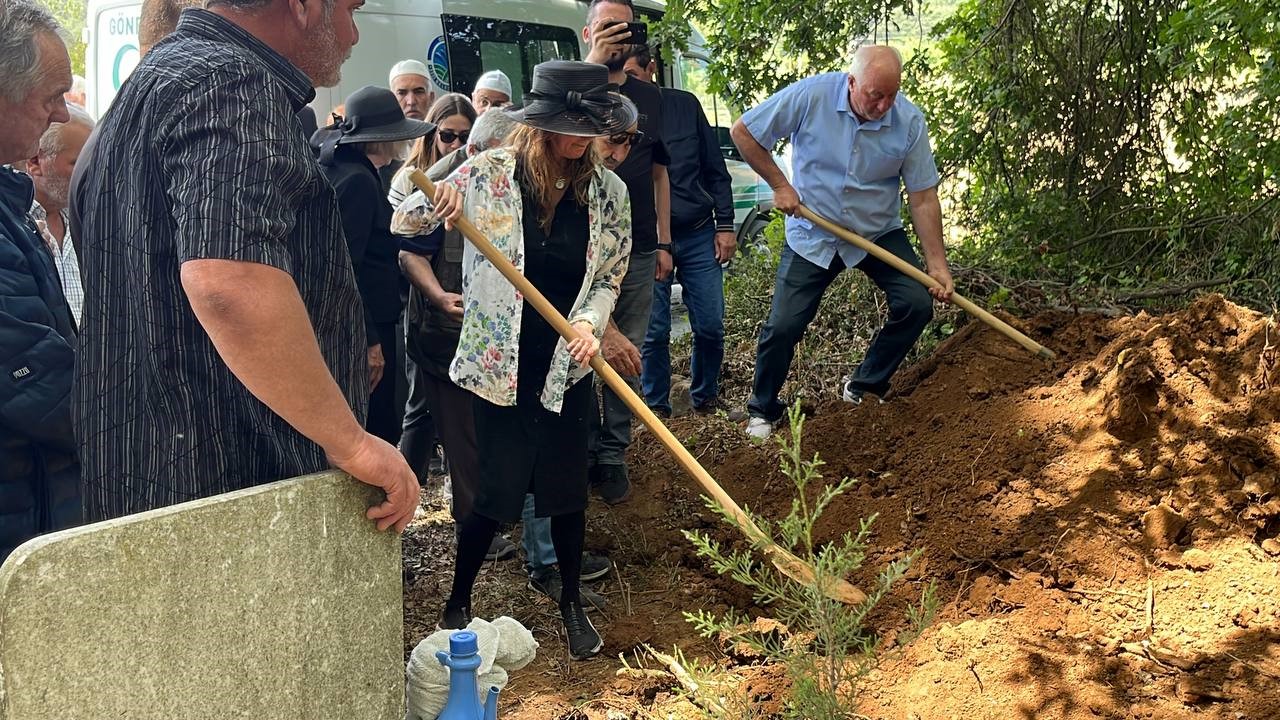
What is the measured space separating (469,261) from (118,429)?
1759 millimetres

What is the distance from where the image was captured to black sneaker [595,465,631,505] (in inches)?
209

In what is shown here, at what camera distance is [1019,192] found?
7625 millimetres

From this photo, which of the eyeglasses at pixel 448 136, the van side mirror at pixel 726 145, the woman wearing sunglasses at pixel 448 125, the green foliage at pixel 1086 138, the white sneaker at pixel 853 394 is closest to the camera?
the woman wearing sunglasses at pixel 448 125

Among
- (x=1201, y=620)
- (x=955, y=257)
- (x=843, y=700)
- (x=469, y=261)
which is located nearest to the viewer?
(x=843, y=700)

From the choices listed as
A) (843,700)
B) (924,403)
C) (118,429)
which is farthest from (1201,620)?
(118,429)

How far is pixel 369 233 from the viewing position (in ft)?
14.7

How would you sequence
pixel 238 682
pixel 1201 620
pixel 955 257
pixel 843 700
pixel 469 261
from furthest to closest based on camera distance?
pixel 955 257 < pixel 469 261 < pixel 1201 620 < pixel 843 700 < pixel 238 682

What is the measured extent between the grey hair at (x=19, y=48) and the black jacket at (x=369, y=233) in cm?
198

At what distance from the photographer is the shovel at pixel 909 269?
5.39 metres

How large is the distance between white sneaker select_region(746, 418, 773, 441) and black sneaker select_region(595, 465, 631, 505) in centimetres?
79

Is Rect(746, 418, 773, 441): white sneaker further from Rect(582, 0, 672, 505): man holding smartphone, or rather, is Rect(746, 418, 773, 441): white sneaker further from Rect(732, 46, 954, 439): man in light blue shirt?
Rect(582, 0, 672, 505): man holding smartphone

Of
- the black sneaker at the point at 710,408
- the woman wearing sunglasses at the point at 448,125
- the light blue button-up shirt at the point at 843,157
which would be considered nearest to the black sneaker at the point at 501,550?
the woman wearing sunglasses at the point at 448,125

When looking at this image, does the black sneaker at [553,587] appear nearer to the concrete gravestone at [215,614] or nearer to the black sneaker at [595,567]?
the black sneaker at [595,567]

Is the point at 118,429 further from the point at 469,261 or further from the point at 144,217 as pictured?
the point at 469,261
